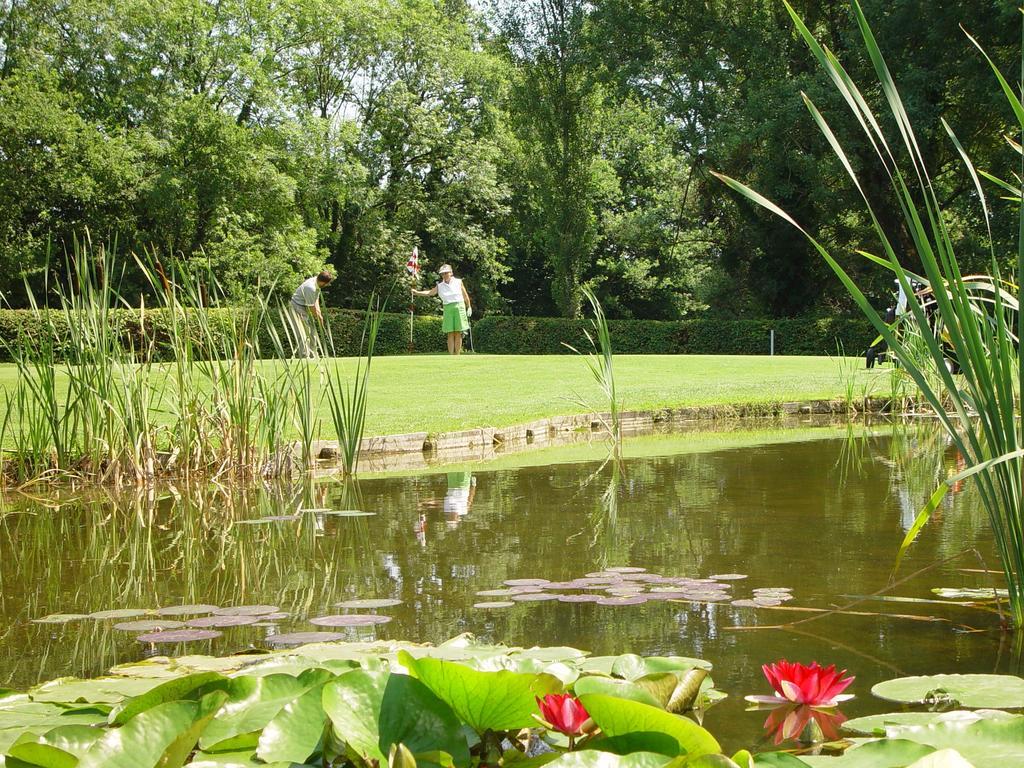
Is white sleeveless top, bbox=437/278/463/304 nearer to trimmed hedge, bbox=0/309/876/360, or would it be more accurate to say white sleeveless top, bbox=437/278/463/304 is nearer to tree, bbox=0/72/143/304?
trimmed hedge, bbox=0/309/876/360

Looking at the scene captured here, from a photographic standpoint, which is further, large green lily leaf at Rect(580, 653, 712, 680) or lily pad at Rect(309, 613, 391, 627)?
lily pad at Rect(309, 613, 391, 627)

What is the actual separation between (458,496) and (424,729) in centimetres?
421

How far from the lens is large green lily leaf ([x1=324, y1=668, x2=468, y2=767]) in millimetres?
1416

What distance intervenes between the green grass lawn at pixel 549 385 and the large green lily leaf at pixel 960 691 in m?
6.35

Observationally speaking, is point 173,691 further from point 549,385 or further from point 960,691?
point 549,385

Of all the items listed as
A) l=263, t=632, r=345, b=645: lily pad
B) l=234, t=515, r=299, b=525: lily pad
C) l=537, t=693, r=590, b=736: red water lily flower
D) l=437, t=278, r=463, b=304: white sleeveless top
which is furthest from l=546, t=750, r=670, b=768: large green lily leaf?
l=437, t=278, r=463, b=304: white sleeveless top

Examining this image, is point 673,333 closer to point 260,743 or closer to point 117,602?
point 117,602

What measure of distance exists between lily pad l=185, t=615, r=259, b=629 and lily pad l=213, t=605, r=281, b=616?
0.04 metres

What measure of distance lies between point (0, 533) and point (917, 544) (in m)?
4.18

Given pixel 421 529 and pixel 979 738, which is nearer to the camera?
pixel 979 738

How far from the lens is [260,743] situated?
1459 millimetres

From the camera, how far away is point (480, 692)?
4.83 ft

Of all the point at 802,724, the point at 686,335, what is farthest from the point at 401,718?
the point at 686,335

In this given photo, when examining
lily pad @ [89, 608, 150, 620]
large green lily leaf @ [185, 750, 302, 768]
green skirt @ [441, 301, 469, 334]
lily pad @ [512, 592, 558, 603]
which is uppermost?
green skirt @ [441, 301, 469, 334]
